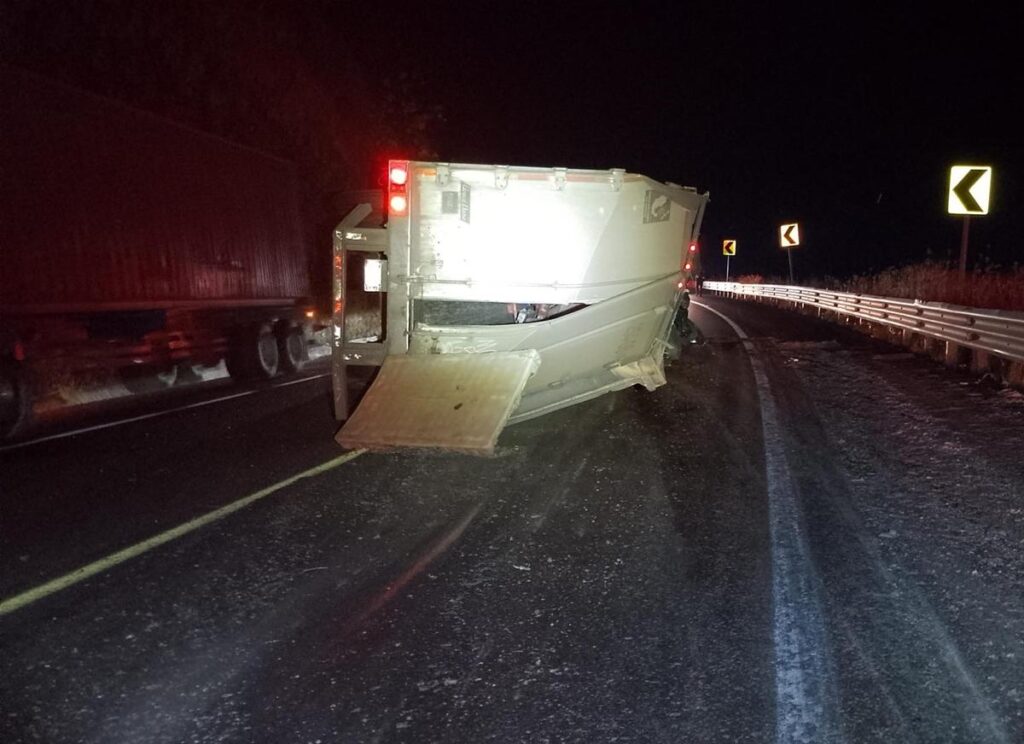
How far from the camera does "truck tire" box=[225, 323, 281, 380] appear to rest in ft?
49.2

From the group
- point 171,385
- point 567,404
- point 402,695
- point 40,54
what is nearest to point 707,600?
point 402,695

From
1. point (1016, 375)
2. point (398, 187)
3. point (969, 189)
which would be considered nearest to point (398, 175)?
point (398, 187)

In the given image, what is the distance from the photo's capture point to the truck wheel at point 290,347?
1630 cm

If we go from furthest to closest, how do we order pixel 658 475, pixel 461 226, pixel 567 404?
pixel 567 404
pixel 461 226
pixel 658 475

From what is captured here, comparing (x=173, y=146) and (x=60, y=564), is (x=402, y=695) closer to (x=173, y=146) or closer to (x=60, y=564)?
(x=60, y=564)

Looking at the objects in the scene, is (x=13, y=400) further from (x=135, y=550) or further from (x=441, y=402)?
(x=135, y=550)

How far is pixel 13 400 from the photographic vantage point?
9.88 m

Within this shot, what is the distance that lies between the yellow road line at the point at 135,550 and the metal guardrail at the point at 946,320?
8.84 metres

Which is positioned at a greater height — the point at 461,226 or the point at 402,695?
the point at 461,226

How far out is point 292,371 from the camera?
16359mm

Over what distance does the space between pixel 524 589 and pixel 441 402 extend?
11.2 feet

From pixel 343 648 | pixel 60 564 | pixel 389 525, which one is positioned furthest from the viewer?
pixel 389 525

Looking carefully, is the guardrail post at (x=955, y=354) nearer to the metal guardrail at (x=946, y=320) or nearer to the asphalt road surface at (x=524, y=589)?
the metal guardrail at (x=946, y=320)

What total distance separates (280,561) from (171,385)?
9.63 m
